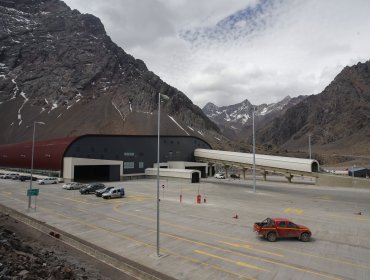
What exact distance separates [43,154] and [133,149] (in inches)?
784

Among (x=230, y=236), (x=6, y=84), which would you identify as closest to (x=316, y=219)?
(x=230, y=236)

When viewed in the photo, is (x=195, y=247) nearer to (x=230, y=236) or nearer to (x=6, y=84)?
(x=230, y=236)

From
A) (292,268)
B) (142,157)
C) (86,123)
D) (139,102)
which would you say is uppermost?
(139,102)

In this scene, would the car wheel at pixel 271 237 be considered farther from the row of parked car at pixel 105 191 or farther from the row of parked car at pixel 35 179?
the row of parked car at pixel 35 179

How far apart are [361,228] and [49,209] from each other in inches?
1197

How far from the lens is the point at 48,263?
682 inches

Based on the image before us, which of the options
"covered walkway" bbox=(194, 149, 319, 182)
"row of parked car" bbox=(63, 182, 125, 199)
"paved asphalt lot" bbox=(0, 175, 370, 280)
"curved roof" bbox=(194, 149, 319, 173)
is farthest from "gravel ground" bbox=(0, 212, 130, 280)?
"covered walkway" bbox=(194, 149, 319, 182)

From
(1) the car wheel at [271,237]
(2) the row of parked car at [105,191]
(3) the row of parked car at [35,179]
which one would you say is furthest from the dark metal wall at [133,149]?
(1) the car wheel at [271,237]

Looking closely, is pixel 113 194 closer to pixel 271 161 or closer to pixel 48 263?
pixel 48 263

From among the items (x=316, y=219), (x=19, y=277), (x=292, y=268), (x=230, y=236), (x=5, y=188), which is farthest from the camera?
(x=5, y=188)

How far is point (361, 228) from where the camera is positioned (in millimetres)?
26234

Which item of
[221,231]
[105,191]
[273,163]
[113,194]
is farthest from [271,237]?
[273,163]

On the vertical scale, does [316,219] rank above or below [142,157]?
below

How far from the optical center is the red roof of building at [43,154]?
6575cm
